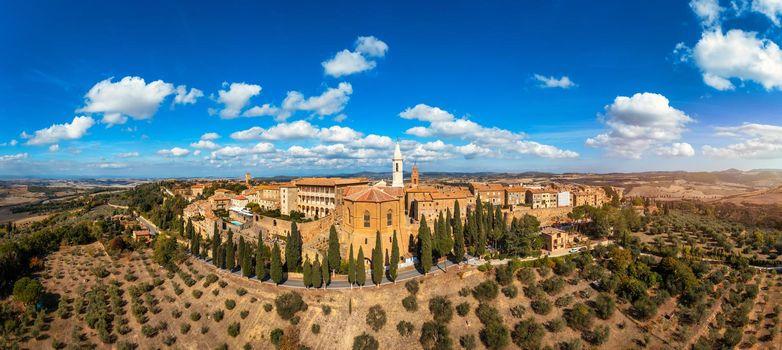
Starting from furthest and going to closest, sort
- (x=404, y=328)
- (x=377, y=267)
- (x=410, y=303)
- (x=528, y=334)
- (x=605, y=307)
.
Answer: (x=377, y=267), (x=410, y=303), (x=605, y=307), (x=404, y=328), (x=528, y=334)

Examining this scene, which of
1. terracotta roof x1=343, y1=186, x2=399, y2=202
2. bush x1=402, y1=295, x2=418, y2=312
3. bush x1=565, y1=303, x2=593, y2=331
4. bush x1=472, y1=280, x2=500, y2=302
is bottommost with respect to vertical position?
bush x1=565, y1=303, x2=593, y2=331

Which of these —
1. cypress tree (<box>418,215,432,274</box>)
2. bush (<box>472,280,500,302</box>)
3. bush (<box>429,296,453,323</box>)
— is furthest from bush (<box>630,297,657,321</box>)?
cypress tree (<box>418,215,432,274</box>)

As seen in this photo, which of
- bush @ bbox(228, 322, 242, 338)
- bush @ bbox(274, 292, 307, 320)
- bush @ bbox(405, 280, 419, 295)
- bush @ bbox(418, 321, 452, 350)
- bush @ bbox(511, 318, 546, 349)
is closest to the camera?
bush @ bbox(511, 318, 546, 349)

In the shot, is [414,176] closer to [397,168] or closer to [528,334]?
[397,168]

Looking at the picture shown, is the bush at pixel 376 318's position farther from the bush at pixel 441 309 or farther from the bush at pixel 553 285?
the bush at pixel 553 285

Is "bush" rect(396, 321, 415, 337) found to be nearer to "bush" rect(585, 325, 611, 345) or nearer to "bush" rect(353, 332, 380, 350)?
"bush" rect(353, 332, 380, 350)

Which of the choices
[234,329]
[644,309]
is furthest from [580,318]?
[234,329]

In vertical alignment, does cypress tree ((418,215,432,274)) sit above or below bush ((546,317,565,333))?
above
